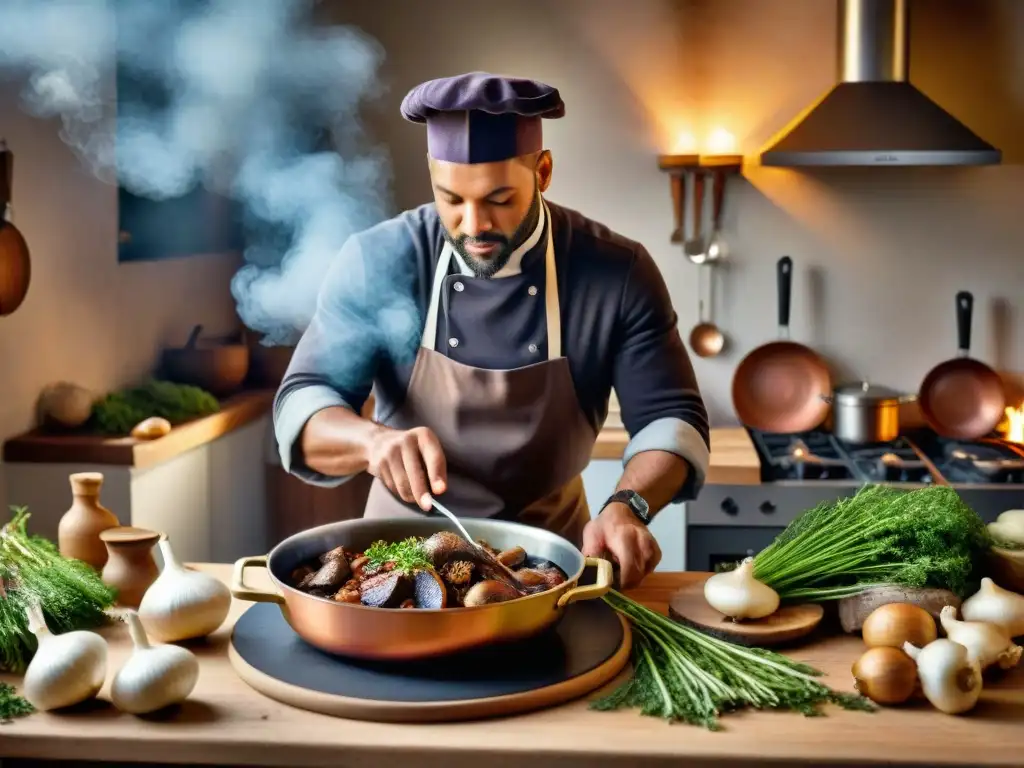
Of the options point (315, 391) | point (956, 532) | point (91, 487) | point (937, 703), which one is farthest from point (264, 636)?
point (956, 532)

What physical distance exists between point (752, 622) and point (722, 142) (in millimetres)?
2701

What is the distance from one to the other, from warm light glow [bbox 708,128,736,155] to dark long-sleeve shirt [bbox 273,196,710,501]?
1.83 meters

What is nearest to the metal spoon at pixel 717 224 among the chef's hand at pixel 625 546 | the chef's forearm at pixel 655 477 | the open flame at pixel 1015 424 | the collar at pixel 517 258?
the open flame at pixel 1015 424

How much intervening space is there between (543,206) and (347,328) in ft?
1.51

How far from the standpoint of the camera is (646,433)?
218 centimetres

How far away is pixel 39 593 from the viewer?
169 cm

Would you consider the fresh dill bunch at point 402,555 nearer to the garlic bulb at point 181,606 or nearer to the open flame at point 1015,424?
the garlic bulb at point 181,606

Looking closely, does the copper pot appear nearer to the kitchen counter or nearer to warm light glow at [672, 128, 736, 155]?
the kitchen counter

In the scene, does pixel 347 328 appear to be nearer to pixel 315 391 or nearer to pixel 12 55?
pixel 315 391

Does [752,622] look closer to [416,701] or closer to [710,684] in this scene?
[710,684]

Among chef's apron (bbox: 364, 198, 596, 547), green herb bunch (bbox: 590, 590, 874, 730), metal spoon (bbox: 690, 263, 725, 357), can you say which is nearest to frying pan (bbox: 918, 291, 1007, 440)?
metal spoon (bbox: 690, 263, 725, 357)

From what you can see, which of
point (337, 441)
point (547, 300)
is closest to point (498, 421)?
point (547, 300)

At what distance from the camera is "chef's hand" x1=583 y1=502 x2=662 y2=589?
→ 1779 mm

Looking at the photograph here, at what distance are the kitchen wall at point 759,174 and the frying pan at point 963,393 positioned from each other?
0.08 metres
